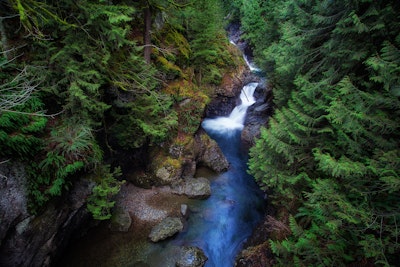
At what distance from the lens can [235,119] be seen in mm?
20438

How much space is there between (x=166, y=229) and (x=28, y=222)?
18.4 ft

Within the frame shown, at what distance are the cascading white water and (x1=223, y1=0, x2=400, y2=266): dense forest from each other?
987 cm

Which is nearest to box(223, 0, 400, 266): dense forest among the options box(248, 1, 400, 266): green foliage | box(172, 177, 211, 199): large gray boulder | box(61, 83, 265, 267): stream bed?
box(248, 1, 400, 266): green foliage

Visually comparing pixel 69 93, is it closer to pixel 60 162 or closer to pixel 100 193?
pixel 60 162

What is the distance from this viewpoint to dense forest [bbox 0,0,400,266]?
550 centimetres

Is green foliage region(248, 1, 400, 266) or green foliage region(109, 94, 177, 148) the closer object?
green foliage region(248, 1, 400, 266)

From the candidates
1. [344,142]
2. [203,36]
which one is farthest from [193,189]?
[203,36]

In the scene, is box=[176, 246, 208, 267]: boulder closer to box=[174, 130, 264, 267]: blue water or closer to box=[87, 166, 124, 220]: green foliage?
box=[174, 130, 264, 267]: blue water

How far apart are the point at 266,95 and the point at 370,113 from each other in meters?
14.0

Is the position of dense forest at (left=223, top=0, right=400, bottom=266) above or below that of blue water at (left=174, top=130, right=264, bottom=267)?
above

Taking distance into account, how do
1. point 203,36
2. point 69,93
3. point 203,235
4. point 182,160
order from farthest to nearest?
point 203,36, point 182,160, point 203,235, point 69,93

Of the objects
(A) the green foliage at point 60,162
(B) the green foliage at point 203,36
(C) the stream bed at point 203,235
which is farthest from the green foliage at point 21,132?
(B) the green foliage at point 203,36

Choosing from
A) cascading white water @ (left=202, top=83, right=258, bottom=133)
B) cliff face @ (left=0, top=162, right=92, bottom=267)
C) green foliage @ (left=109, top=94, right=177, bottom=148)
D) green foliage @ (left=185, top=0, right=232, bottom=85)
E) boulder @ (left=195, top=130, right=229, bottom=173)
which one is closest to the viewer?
cliff face @ (left=0, top=162, right=92, bottom=267)

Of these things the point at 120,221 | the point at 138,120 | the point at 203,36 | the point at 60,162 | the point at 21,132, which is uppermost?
the point at 203,36
